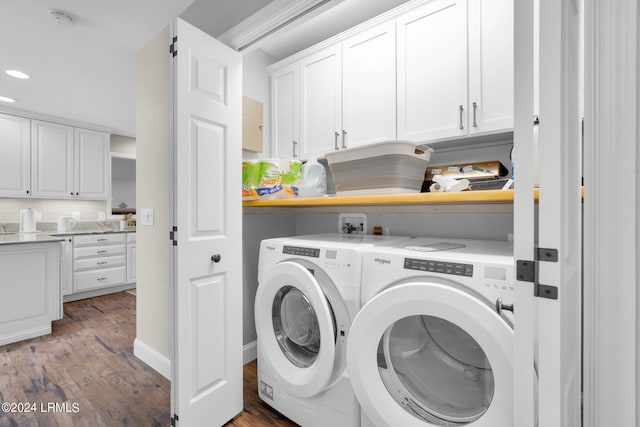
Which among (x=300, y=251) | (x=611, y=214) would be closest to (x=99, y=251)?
(x=300, y=251)

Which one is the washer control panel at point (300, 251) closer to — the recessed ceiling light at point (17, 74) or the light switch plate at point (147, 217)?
the light switch plate at point (147, 217)

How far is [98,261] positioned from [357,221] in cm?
391

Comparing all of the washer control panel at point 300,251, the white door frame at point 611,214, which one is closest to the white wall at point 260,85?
the washer control panel at point 300,251

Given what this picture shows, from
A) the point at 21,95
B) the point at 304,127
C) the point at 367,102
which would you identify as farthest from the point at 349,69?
the point at 21,95

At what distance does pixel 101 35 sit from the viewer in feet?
7.28

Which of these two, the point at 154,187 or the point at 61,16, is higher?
the point at 61,16

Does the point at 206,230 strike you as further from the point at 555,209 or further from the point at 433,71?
the point at 433,71

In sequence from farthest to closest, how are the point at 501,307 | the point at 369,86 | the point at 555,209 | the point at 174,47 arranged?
1. the point at 369,86
2. the point at 174,47
3. the point at 501,307
4. the point at 555,209

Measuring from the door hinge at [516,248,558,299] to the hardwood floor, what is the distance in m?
1.49

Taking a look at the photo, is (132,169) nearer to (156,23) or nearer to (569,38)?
(156,23)

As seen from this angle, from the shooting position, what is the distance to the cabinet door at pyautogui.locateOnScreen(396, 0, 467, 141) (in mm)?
1593

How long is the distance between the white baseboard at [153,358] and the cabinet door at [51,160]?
315 cm

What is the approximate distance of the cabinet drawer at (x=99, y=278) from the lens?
3.98 m

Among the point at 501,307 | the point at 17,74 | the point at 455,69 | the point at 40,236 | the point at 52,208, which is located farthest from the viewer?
the point at 52,208
